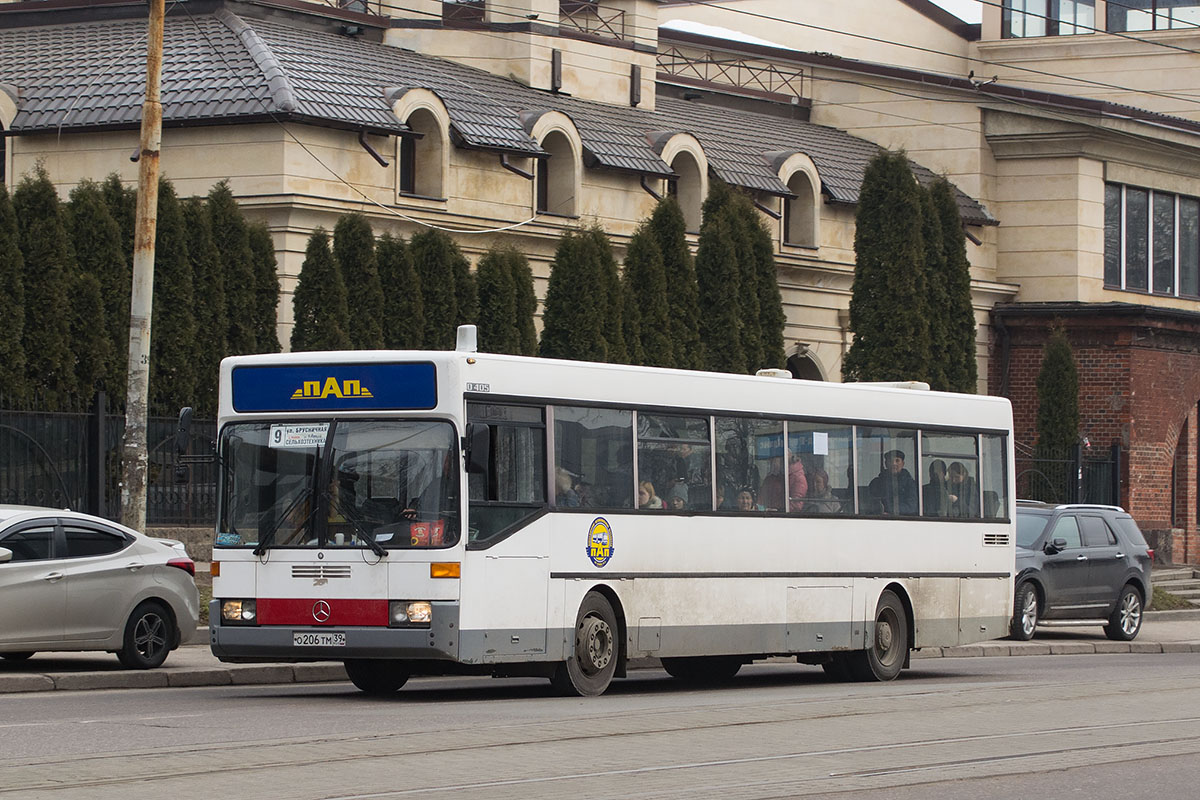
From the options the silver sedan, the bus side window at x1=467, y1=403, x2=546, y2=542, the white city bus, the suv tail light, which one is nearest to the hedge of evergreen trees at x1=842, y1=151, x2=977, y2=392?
the white city bus

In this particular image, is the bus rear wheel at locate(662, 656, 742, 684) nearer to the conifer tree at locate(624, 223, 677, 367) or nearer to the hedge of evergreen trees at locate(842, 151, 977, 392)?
the conifer tree at locate(624, 223, 677, 367)

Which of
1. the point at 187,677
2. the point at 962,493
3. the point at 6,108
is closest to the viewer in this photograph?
the point at 187,677

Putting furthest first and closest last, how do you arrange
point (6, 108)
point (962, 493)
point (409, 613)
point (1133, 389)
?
point (1133, 389) → point (6, 108) → point (962, 493) → point (409, 613)

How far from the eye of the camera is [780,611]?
1834 centimetres

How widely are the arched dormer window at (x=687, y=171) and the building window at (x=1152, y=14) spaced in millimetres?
21484

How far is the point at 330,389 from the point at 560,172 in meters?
20.4

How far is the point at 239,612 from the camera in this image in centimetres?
1566

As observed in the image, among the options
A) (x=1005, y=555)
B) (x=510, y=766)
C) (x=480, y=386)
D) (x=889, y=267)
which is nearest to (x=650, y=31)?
(x=889, y=267)

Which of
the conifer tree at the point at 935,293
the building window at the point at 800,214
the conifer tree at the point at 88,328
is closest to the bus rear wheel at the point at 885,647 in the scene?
the conifer tree at the point at 88,328

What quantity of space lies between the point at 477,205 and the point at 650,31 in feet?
32.1

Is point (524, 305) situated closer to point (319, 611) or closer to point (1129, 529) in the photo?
point (1129, 529)

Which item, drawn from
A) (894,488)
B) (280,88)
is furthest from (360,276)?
(894,488)

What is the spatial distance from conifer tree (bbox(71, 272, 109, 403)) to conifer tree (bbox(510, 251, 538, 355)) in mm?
7971

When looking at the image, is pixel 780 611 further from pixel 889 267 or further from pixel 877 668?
pixel 889 267
